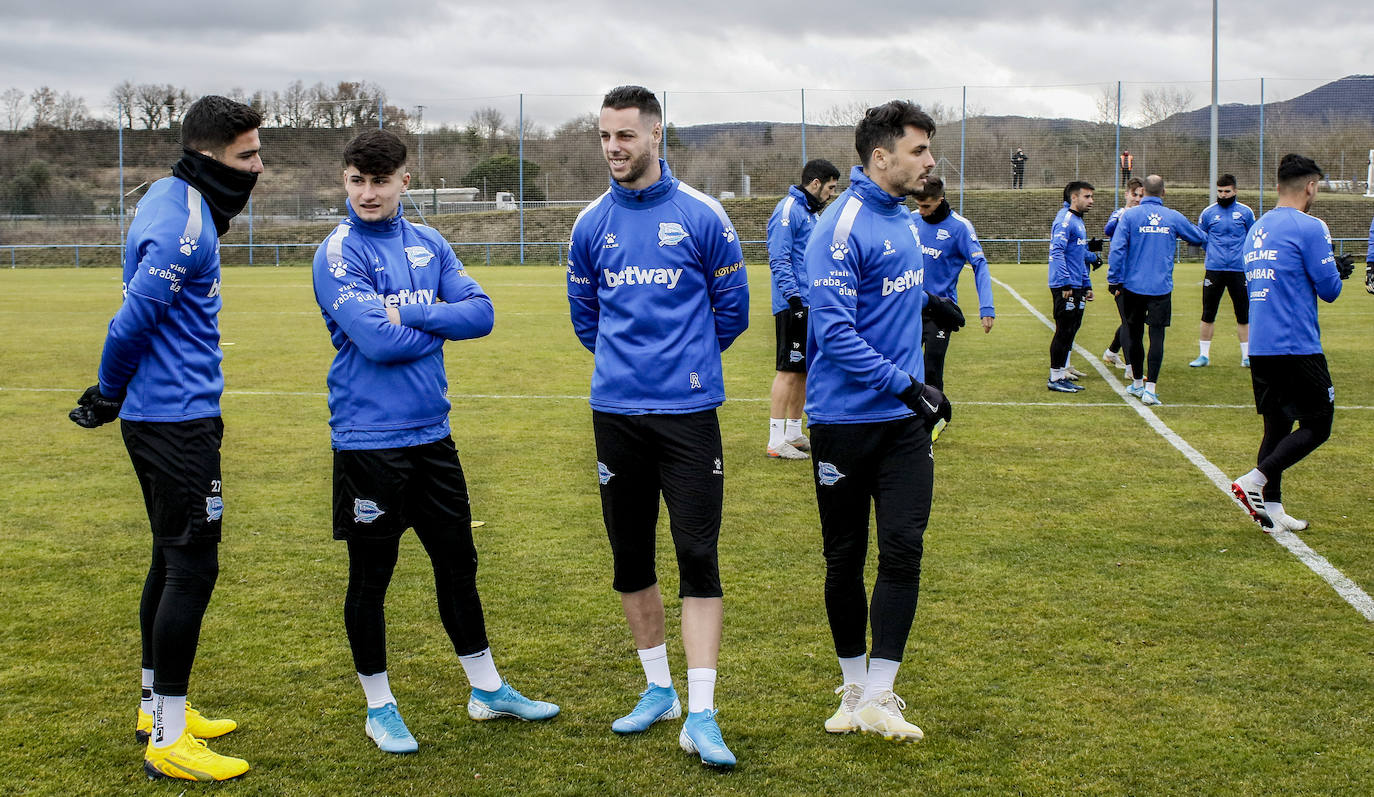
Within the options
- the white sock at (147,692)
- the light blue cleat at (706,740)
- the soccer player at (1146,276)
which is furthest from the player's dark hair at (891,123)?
the soccer player at (1146,276)

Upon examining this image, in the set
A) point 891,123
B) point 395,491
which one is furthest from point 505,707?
point 891,123

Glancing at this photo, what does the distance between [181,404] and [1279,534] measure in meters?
5.75

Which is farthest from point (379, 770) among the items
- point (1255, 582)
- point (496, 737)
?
point (1255, 582)

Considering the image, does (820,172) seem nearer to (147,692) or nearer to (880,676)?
(880,676)

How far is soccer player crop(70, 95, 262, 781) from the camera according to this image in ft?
12.3

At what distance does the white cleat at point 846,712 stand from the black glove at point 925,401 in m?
1.05

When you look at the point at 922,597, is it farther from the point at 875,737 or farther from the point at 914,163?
the point at 914,163

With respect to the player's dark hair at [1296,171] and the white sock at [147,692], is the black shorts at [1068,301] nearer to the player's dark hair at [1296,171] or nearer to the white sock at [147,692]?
the player's dark hair at [1296,171]

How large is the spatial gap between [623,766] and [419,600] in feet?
6.55

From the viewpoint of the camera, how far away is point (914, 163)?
158 inches

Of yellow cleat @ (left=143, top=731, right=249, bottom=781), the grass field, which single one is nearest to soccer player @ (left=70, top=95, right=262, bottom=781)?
yellow cleat @ (left=143, top=731, right=249, bottom=781)

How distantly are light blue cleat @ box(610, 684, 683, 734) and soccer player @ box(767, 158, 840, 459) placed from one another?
423 cm

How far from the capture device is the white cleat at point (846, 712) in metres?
4.05

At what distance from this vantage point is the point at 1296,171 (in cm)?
664
